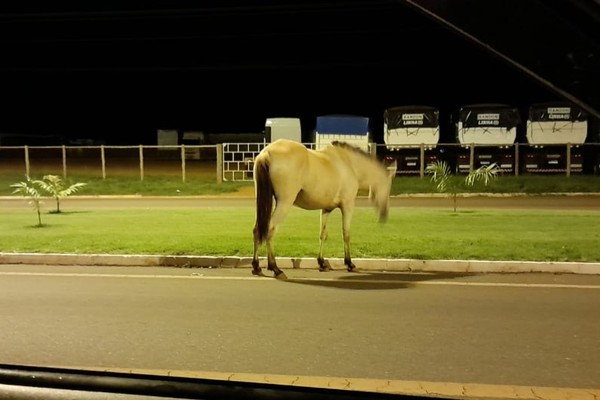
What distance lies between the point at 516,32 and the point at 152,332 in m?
4.86

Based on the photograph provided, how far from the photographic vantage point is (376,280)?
26.8 feet

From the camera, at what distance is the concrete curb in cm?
865

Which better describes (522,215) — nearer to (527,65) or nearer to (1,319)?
(1,319)

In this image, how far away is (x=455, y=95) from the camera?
48.7 m

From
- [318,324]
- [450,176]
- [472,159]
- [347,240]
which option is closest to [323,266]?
[347,240]

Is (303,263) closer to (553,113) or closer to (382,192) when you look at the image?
(382,192)

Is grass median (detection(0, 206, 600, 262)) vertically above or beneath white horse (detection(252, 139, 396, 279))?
beneath

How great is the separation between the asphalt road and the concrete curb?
34cm

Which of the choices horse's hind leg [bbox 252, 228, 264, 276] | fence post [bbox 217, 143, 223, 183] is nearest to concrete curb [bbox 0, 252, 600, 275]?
horse's hind leg [bbox 252, 228, 264, 276]

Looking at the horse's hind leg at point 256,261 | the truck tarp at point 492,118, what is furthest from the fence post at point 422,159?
the horse's hind leg at point 256,261

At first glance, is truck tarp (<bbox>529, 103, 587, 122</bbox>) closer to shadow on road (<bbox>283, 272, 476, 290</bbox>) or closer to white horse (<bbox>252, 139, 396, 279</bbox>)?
white horse (<bbox>252, 139, 396, 279</bbox>)

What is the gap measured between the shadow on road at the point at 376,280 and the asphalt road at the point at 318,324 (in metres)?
0.02

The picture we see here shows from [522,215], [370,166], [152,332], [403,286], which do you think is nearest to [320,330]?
[152,332]

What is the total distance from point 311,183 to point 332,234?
342 cm
